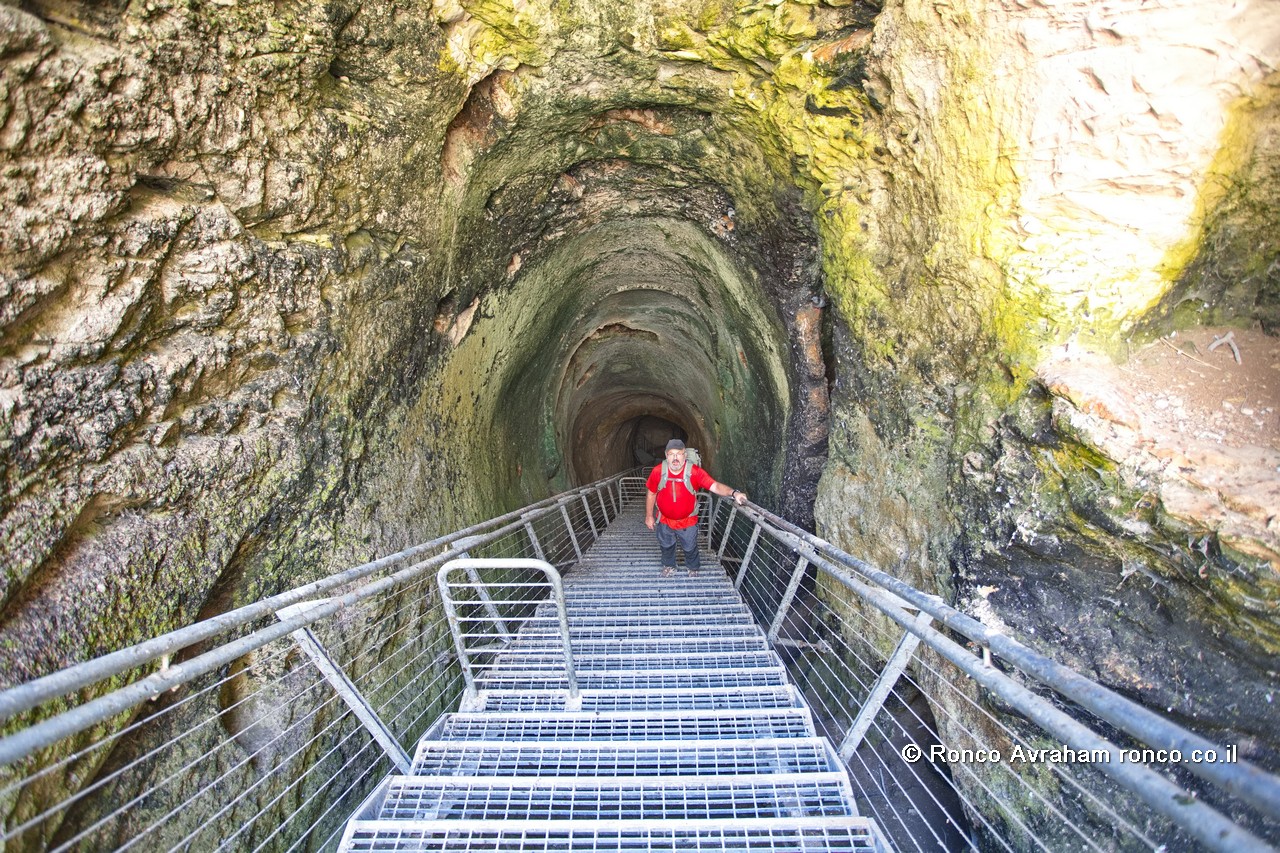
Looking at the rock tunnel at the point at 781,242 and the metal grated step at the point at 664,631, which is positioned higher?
the rock tunnel at the point at 781,242

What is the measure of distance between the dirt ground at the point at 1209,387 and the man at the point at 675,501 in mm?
3119

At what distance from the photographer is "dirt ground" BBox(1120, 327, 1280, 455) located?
265 cm

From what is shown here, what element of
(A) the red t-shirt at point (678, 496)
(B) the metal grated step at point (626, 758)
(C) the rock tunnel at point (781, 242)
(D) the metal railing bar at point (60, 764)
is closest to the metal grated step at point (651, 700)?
(B) the metal grated step at point (626, 758)

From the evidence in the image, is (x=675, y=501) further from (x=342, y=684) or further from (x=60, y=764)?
(x=60, y=764)

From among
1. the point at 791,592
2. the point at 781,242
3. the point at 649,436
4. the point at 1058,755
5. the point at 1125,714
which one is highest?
the point at 781,242

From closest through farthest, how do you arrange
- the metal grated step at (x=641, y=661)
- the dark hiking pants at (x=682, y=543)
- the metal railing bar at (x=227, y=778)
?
the metal railing bar at (x=227, y=778) < the metal grated step at (x=641, y=661) < the dark hiking pants at (x=682, y=543)

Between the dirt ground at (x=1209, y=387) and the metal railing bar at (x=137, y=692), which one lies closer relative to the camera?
the metal railing bar at (x=137, y=692)

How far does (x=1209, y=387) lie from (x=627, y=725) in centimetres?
315

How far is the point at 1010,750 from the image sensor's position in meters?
3.13

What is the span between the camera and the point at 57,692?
1526 mm

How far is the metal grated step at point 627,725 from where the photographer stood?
3113 mm

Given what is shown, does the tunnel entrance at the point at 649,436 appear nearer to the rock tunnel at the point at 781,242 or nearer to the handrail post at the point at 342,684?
the rock tunnel at the point at 781,242

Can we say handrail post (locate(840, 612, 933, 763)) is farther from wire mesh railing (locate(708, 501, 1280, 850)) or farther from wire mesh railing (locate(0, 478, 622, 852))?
wire mesh railing (locate(0, 478, 622, 852))

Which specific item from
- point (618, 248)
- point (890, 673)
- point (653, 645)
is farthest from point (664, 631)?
point (618, 248)
